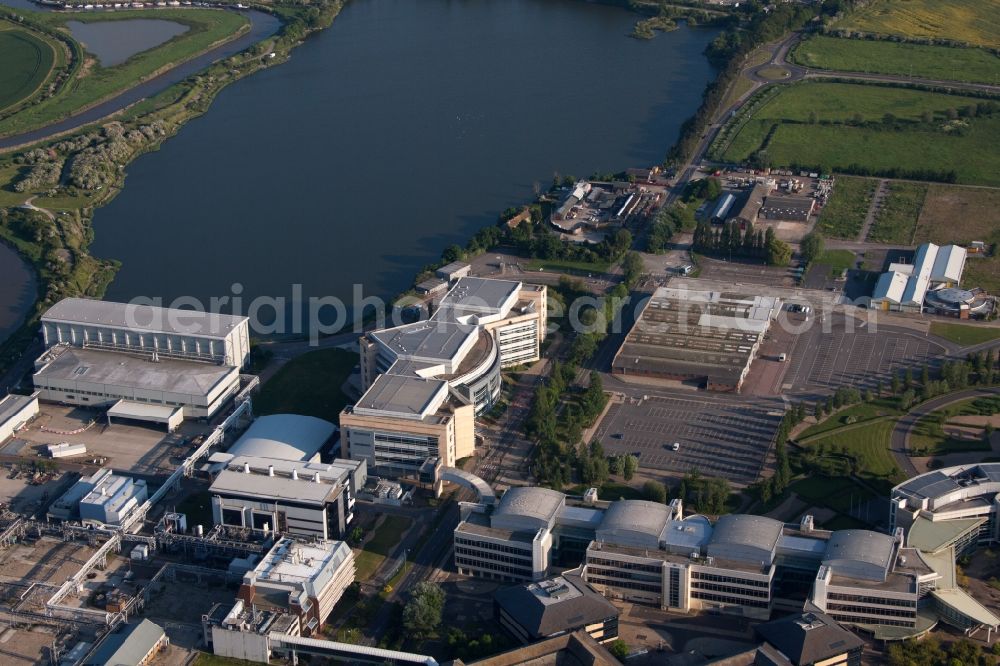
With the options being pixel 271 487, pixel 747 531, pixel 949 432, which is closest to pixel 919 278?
pixel 949 432

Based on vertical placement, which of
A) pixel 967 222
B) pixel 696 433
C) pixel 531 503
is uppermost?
pixel 531 503

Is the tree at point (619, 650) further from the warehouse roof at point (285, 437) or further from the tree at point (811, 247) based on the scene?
the tree at point (811, 247)

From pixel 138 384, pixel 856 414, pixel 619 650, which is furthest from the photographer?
pixel 138 384

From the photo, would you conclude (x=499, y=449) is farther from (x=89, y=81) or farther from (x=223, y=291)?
(x=89, y=81)

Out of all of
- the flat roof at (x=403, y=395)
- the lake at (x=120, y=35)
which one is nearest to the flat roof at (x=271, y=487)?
the flat roof at (x=403, y=395)

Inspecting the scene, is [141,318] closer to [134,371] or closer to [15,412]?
[134,371]

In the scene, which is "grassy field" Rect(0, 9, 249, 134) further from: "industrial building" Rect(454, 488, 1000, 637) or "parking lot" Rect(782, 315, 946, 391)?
"industrial building" Rect(454, 488, 1000, 637)
